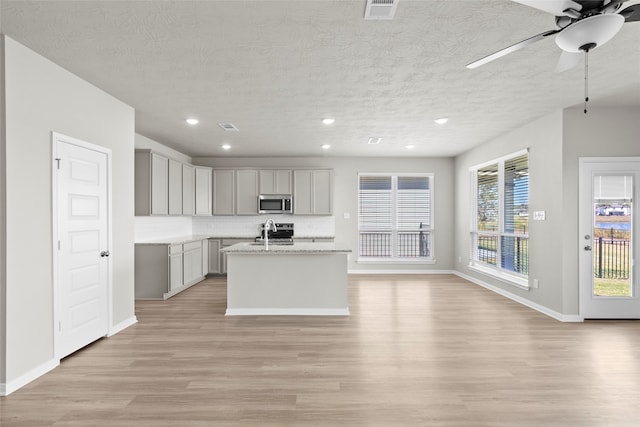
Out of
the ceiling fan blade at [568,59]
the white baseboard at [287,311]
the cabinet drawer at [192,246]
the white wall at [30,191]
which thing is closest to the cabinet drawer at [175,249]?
the cabinet drawer at [192,246]

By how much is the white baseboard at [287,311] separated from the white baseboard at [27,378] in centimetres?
197

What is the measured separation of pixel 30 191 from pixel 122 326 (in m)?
1.91

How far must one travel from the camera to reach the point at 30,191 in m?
2.79

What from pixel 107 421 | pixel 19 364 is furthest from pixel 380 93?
pixel 19 364

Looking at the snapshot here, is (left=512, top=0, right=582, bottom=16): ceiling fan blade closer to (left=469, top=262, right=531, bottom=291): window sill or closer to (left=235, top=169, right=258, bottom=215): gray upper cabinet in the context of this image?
(left=469, top=262, right=531, bottom=291): window sill

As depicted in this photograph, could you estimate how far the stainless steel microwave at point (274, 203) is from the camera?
7.50m

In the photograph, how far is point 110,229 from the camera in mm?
3812

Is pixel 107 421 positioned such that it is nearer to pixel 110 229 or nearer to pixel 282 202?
pixel 110 229

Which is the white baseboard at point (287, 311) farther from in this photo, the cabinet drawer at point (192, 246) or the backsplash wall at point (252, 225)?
the backsplash wall at point (252, 225)

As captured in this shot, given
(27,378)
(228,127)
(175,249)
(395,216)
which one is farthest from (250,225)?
(27,378)

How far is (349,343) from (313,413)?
1307 millimetres

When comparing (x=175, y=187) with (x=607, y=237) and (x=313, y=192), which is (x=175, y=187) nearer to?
(x=313, y=192)

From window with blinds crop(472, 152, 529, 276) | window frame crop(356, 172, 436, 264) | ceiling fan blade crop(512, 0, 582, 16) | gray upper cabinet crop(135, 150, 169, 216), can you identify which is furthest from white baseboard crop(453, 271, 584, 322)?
gray upper cabinet crop(135, 150, 169, 216)

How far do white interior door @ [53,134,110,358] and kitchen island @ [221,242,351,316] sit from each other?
147 cm
